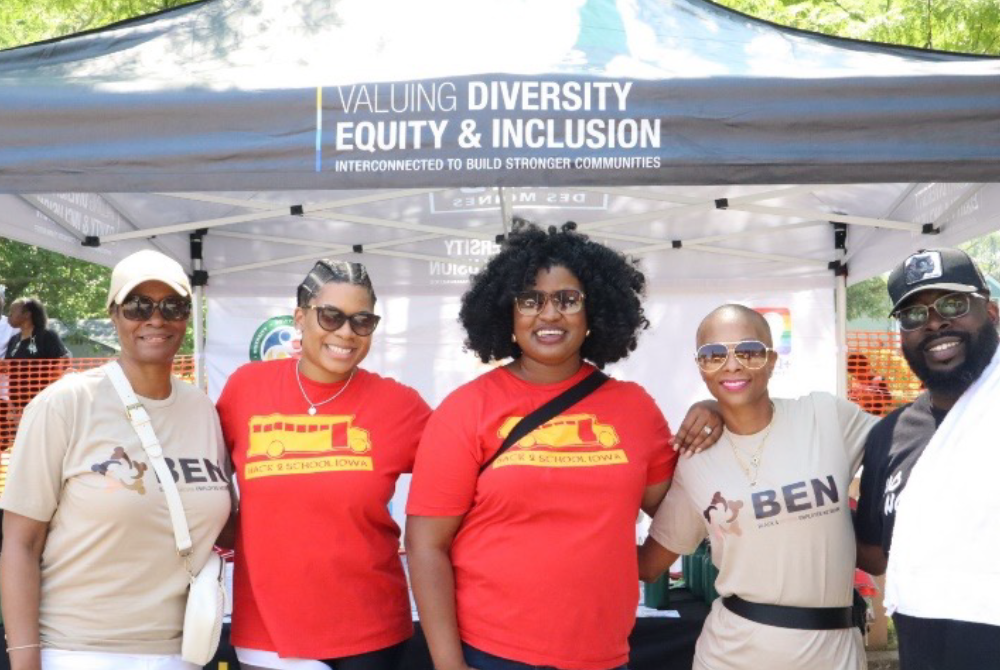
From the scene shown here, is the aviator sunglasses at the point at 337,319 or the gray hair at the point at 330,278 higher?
the gray hair at the point at 330,278

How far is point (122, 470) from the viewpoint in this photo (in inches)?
99.9

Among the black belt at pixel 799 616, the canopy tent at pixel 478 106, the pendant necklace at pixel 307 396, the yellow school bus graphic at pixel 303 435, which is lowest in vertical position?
the black belt at pixel 799 616

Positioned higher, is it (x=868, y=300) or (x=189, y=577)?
(x=868, y=300)

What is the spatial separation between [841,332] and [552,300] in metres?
4.62

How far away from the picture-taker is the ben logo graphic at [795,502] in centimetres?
268

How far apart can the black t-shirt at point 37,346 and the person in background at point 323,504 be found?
318 inches

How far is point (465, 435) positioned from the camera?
8.36 ft

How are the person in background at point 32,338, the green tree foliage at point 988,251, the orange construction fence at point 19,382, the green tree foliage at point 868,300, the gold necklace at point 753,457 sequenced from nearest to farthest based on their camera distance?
1. the gold necklace at point 753,457
2. the orange construction fence at point 19,382
3. the person in background at point 32,338
4. the green tree foliage at point 988,251
5. the green tree foliage at point 868,300

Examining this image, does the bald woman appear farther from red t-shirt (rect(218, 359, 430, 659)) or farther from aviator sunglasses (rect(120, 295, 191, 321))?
aviator sunglasses (rect(120, 295, 191, 321))

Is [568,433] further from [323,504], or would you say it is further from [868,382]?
[868,382]

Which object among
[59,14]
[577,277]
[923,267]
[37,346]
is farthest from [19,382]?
[923,267]

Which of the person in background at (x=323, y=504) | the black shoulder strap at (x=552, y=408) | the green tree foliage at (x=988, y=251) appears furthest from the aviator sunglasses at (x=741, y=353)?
the green tree foliage at (x=988, y=251)

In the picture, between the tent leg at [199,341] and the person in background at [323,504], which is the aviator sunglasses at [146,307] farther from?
the tent leg at [199,341]

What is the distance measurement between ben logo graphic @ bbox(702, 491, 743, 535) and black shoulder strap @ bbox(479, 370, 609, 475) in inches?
17.4
